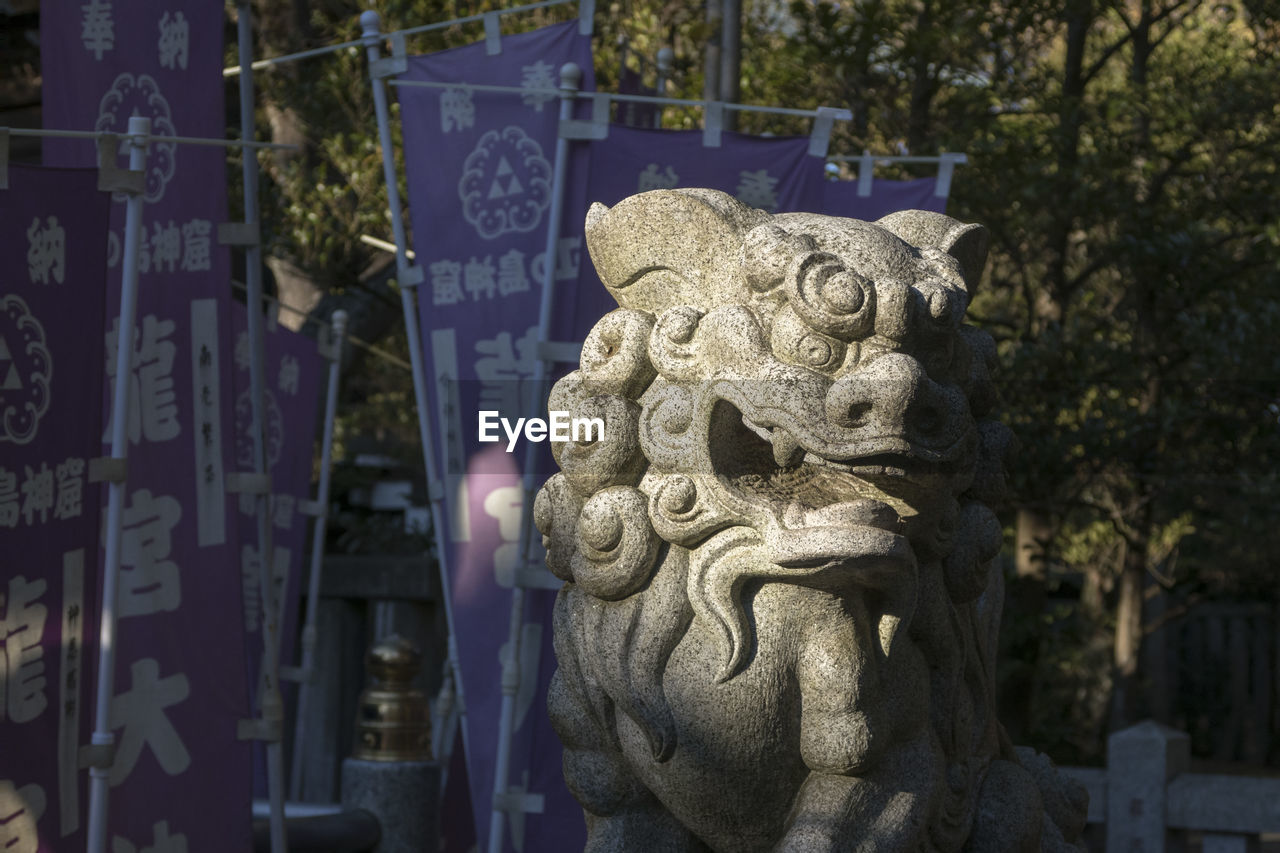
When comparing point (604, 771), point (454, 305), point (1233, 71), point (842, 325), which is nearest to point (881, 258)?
point (842, 325)

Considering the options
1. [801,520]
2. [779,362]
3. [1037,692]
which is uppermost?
[779,362]

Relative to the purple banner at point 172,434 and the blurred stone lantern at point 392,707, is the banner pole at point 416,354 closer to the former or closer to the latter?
the blurred stone lantern at point 392,707

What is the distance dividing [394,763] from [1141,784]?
2650 millimetres

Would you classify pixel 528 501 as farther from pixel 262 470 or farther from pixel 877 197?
pixel 877 197

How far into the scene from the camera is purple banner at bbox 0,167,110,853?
11.2 ft

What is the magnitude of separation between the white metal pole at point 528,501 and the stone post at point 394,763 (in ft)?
2.67

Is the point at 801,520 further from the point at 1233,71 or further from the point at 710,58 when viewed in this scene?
the point at 1233,71

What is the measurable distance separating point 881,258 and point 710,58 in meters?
3.40

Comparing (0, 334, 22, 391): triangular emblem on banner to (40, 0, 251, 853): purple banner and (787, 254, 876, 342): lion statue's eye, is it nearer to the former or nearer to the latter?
(40, 0, 251, 853): purple banner

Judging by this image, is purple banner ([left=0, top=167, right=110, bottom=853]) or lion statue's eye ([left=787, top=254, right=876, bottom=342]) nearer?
lion statue's eye ([left=787, top=254, right=876, bottom=342])

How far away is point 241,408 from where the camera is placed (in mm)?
6039

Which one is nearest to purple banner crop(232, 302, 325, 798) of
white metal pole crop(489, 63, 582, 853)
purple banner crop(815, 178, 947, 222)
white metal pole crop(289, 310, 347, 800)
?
white metal pole crop(289, 310, 347, 800)

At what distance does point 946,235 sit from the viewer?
3.46 metres

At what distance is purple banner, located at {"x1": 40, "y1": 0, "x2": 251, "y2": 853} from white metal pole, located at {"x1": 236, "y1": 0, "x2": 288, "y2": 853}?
21cm
